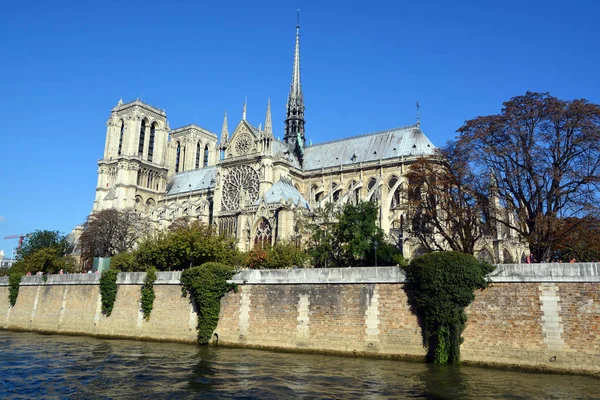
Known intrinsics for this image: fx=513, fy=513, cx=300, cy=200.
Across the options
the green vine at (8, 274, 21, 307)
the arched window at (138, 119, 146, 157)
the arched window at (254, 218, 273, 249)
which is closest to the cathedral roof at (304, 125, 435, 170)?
the arched window at (254, 218, 273, 249)

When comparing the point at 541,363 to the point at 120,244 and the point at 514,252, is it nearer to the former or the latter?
the point at 514,252

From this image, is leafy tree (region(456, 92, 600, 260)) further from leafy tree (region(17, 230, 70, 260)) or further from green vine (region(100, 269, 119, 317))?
leafy tree (region(17, 230, 70, 260))

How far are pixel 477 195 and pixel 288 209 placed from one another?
17447mm

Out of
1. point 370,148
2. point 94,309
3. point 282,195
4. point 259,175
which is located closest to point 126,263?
point 94,309

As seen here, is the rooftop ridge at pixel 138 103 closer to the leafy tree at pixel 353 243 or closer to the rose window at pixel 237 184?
the rose window at pixel 237 184

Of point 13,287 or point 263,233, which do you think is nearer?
point 13,287

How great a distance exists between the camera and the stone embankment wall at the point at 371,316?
1827cm

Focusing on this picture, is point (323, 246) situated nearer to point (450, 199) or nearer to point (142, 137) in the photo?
point (450, 199)

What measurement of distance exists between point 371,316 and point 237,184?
41113 millimetres

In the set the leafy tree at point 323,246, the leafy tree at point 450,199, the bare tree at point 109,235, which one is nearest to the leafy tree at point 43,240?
the bare tree at point 109,235

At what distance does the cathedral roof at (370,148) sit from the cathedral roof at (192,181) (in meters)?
16.5

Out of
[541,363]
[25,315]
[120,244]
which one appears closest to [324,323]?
[541,363]

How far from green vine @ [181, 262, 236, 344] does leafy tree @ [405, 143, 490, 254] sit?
38.7 ft

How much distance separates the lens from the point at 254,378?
17656 millimetres
